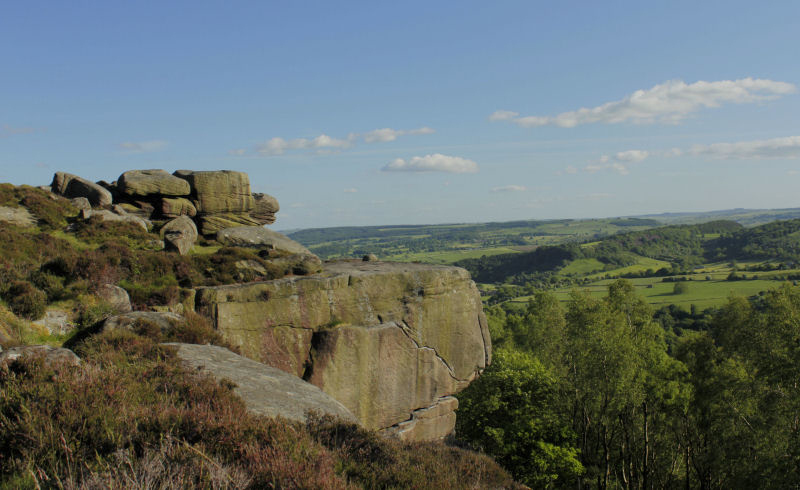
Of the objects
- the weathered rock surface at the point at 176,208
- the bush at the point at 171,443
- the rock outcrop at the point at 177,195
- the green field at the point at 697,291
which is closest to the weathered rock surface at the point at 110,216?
the rock outcrop at the point at 177,195

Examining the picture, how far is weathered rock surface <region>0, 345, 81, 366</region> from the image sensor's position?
8719mm

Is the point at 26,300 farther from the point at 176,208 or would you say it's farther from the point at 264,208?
the point at 264,208

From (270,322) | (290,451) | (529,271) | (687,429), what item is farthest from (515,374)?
(529,271)

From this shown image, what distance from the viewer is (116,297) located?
578 inches

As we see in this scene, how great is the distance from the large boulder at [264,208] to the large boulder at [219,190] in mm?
1176

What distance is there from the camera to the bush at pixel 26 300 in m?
12.8

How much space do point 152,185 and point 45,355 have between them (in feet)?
64.2

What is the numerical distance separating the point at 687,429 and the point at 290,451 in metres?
35.3

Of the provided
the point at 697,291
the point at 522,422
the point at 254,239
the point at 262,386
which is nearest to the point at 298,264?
the point at 254,239

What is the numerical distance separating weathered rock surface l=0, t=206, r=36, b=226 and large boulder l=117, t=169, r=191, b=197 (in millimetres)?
5065

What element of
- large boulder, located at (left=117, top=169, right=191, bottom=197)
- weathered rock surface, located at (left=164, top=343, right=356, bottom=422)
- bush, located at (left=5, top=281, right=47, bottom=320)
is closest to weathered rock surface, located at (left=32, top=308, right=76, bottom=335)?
bush, located at (left=5, top=281, right=47, bottom=320)

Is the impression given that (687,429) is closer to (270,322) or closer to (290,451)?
(270,322)

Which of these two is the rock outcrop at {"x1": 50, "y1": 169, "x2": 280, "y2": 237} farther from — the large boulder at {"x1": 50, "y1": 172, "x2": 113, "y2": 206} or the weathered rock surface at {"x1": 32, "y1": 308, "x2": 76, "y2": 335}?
the weathered rock surface at {"x1": 32, "y1": 308, "x2": 76, "y2": 335}

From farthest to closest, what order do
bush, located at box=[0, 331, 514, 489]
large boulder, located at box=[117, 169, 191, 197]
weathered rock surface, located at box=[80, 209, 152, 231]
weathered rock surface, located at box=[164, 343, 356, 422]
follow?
large boulder, located at box=[117, 169, 191, 197]
weathered rock surface, located at box=[80, 209, 152, 231]
weathered rock surface, located at box=[164, 343, 356, 422]
bush, located at box=[0, 331, 514, 489]
